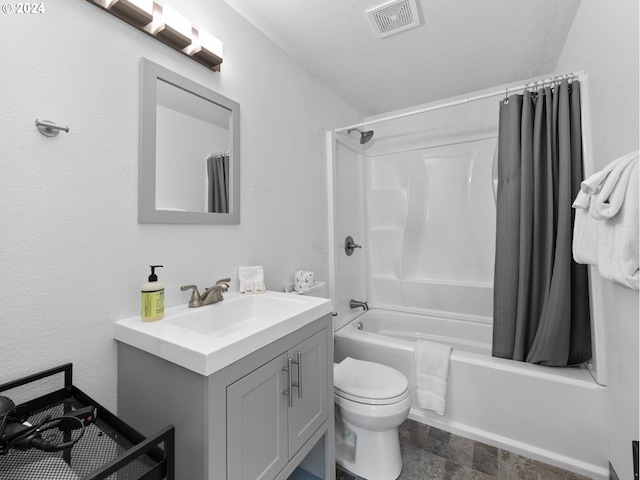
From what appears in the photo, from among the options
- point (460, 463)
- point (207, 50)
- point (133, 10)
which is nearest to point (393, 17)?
point (207, 50)

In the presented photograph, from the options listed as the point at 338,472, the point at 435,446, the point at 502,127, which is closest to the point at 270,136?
the point at 502,127

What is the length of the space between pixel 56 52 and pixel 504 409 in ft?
8.34

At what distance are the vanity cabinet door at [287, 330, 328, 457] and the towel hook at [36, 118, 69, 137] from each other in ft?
3.46

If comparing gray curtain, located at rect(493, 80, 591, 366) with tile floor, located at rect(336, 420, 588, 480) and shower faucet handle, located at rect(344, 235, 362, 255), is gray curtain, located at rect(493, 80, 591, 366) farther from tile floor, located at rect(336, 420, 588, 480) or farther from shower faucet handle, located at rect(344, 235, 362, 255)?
shower faucet handle, located at rect(344, 235, 362, 255)

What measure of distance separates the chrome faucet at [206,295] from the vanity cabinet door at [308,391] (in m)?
0.45

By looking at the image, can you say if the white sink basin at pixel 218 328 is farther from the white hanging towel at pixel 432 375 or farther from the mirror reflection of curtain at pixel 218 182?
the white hanging towel at pixel 432 375

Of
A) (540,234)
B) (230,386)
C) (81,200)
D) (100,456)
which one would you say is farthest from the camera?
(540,234)

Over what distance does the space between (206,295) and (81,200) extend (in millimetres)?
572

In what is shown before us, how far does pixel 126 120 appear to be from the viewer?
111 cm

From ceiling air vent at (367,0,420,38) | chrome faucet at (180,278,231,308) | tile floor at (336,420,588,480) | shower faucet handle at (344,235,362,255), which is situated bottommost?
tile floor at (336,420,588,480)

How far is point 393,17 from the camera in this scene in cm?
166

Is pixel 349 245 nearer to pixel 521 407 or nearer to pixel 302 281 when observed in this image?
pixel 302 281

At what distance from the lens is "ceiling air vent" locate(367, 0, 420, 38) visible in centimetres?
156

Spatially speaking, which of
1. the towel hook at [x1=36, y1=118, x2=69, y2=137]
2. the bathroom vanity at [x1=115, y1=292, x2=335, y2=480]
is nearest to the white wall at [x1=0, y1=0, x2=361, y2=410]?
the towel hook at [x1=36, y1=118, x2=69, y2=137]
